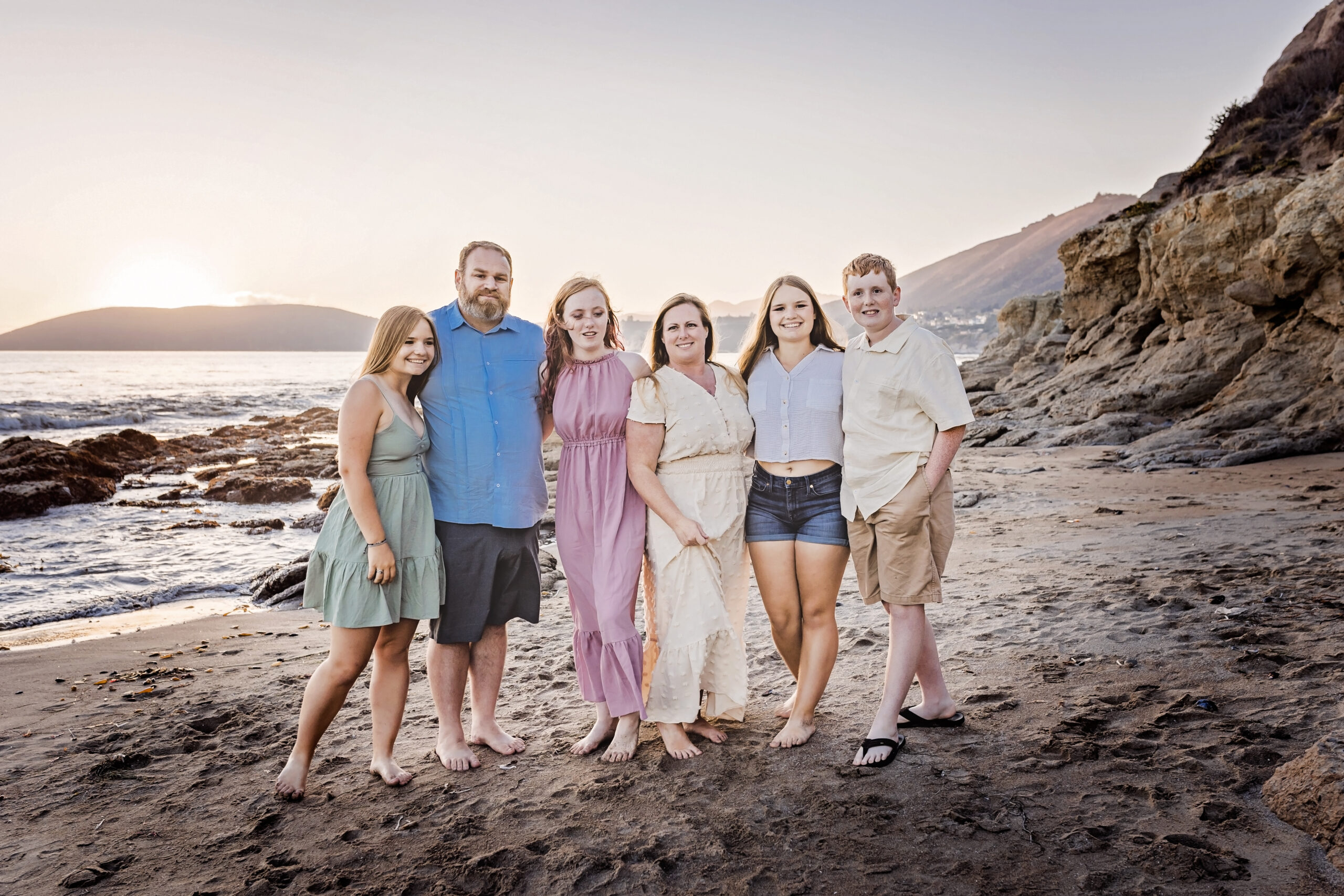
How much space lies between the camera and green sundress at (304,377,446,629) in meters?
3.20

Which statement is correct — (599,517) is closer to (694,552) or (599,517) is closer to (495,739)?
(694,552)

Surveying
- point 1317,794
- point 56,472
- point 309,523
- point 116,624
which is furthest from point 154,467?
point 1317,794

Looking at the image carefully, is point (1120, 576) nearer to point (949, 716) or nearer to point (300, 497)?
point (949, 716)

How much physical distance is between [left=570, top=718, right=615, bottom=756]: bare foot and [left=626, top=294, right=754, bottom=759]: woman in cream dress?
0.26m

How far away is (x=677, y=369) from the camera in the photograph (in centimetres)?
366

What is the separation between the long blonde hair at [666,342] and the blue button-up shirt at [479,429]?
0.61m

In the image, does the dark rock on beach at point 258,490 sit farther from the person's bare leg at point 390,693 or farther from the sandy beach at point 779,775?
the person's bare leg at point 390,693

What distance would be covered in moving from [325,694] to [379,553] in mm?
626

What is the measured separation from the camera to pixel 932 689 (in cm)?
364

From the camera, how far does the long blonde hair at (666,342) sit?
12.1 feet

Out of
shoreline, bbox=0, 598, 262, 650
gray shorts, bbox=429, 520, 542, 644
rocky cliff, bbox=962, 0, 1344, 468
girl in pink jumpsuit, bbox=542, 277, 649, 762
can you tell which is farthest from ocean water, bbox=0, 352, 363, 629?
rocky cliff, bbox=962, 0, 1344, 468

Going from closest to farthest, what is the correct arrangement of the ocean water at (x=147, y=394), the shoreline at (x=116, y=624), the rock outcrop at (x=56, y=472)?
the shoreline at (x=116, y=624), the rock outcrop at (x=56, y=472), the ocean water at (x=147, y=394)

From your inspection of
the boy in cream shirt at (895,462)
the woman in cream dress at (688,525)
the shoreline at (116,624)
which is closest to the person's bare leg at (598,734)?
the woman in cream dress at (688,525)

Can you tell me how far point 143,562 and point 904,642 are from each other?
28.1ft
